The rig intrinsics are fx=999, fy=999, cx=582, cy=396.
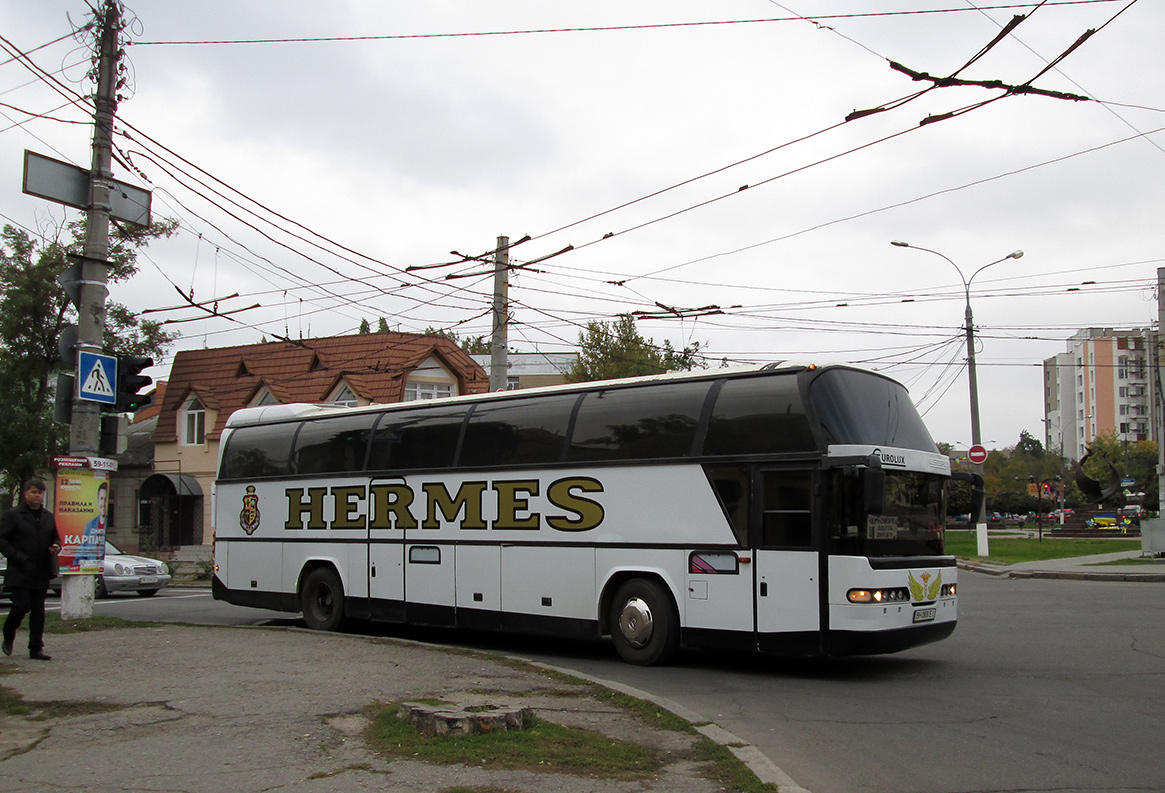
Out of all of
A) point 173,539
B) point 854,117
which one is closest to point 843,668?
point 854,117

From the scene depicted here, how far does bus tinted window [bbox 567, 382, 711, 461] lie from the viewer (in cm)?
1116

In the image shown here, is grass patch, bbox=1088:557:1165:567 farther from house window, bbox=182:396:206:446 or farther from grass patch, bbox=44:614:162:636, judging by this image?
house window, bbox=182:396:206:446

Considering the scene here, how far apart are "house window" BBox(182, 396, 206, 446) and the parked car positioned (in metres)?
20.1

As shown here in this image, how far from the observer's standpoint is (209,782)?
5.76 metres

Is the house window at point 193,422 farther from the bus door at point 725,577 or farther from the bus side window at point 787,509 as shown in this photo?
the bus side window at point 787,509

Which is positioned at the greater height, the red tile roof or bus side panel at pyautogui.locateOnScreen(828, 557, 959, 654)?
the red tile roof

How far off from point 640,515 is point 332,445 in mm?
5854

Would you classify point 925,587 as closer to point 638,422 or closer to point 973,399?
point 638,422

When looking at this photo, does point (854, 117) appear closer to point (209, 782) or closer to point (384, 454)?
point (384, 454)

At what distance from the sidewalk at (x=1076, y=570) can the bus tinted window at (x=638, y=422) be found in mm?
16898

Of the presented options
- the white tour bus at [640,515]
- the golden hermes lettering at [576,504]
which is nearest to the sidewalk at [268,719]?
the white tour bus at [640,515]

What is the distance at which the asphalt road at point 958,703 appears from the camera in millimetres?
6453

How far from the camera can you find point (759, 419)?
10516mm

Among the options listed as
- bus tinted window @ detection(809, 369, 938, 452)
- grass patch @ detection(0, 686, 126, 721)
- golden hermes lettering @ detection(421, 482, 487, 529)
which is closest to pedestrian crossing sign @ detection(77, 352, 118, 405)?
golden hermes lettering @ detection(421, 482, 487, 529)
